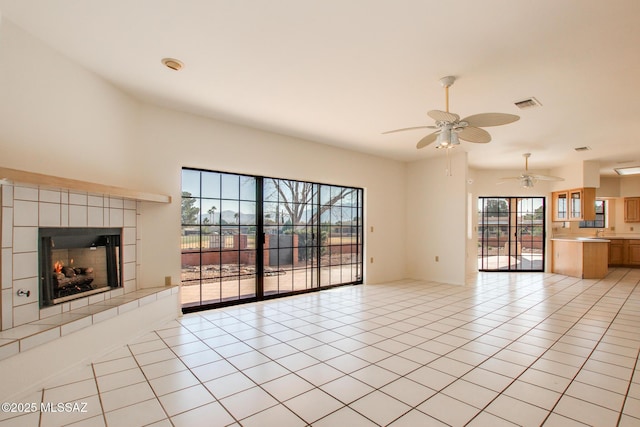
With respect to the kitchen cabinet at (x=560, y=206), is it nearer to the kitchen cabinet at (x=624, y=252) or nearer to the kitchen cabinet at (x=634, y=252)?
the kitchen cabinet at (x=624, y=252)

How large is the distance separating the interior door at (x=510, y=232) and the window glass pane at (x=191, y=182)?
7224 millimetres

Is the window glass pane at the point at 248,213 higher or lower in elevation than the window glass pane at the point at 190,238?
higher

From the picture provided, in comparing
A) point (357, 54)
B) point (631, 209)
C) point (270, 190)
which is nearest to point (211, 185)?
point (270, 190)

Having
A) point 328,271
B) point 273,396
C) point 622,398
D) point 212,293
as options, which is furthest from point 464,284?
point 273,396

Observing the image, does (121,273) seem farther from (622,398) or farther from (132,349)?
(622,398)

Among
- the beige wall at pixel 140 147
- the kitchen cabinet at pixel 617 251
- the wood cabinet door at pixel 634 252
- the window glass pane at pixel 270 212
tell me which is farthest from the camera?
the kitchen cabinet at pixel 617 251

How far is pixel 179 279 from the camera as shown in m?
4.09

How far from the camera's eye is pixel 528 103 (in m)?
3.71

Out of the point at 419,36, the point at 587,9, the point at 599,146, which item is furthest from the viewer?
the point at 599,146

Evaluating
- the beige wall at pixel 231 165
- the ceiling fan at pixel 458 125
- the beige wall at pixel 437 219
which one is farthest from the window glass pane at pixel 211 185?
the beige wall at pixel 437 219

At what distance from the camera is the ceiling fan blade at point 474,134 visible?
3.12 m

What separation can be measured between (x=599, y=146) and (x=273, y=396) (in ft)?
22.8

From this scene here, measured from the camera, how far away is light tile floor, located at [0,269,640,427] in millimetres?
2010

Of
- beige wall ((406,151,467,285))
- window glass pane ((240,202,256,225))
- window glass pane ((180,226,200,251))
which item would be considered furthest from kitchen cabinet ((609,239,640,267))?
window glass pane ((180,226,200,251))
